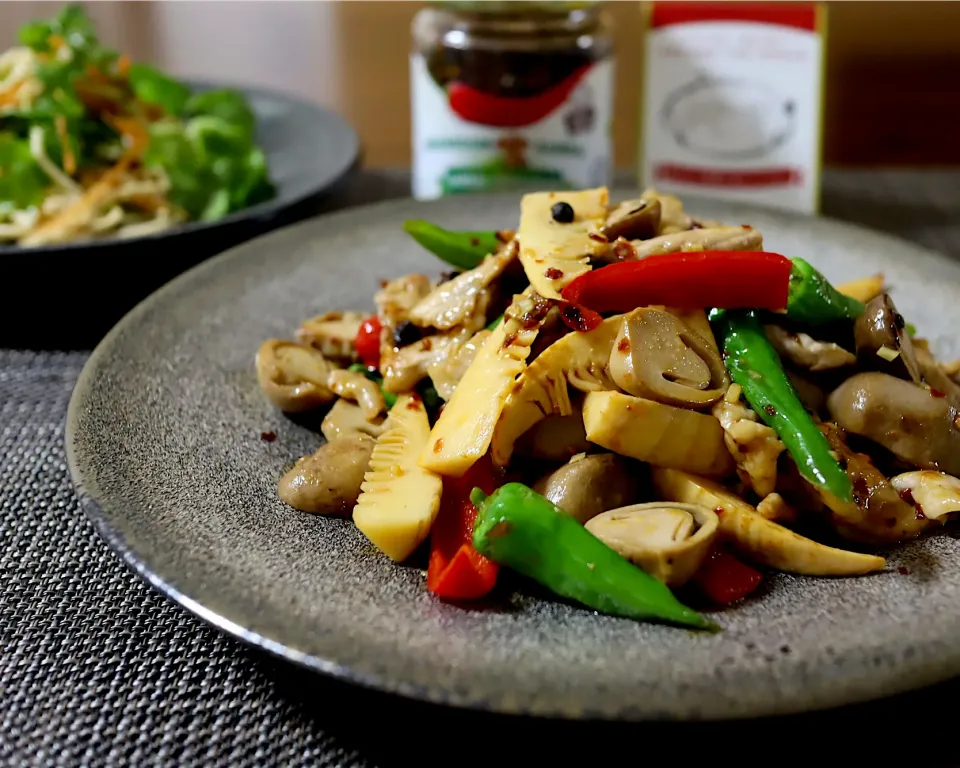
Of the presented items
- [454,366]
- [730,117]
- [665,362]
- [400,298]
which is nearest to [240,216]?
[400,298]

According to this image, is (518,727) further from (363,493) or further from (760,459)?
(760,459)

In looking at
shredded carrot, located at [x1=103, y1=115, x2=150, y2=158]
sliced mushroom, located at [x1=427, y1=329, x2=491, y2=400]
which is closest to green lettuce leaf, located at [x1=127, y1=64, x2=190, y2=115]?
shredded carrot, located at [x1=103, y1=115, x2=150, y2=158]

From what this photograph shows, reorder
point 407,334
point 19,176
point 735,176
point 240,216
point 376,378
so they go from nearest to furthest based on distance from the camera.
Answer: point 407,334
point 376,378
point 240,216
point 19,176
point 735,176

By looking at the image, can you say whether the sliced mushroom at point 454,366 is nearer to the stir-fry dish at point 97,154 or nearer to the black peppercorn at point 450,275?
the black peppercorn at point 450,275

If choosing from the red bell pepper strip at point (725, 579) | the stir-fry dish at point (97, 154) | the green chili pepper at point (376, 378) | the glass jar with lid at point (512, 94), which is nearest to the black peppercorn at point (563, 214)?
the green chili pepper at point (376, 378)

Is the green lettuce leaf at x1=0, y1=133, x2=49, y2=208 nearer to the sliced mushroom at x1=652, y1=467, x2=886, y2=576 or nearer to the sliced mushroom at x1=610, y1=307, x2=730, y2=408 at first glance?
the sliced mushroom at x1=610, y1=307, x2=730, y2=408

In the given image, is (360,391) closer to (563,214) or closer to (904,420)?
(563,214)

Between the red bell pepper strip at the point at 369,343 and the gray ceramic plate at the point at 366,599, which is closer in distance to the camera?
the gray ceramic plate at the point at 366,599
